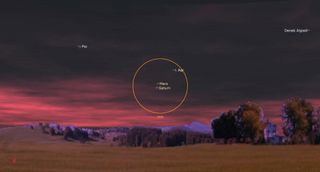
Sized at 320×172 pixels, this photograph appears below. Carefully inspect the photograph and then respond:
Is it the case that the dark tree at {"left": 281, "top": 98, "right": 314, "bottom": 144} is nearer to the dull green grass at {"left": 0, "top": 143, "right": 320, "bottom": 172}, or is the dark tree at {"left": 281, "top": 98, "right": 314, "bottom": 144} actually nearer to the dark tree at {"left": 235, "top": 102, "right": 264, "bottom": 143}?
the dark tree at {"left": 235, "top": 102, "right": 264, "bottom": 143}

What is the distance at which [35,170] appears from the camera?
47156mm

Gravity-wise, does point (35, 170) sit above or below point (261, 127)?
below

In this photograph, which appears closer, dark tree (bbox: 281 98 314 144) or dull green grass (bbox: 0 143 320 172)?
dull green grass (bbox: 0 143 320 172)

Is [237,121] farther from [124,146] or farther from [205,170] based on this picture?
[205,170]

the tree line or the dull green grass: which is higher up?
the tree line

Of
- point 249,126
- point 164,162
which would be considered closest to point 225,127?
point 249,126

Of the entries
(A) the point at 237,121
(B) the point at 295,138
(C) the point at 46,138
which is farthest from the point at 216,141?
(C) the point at 46,138

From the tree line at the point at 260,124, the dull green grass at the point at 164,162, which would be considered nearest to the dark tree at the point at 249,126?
the tree line at the point at 260,124

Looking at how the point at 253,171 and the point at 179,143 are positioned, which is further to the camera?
the point at 179,143

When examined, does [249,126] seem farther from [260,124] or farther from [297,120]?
[297,120]

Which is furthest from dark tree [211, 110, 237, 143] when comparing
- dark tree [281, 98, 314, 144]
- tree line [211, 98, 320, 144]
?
dark tree [281, 98, 314, 144]

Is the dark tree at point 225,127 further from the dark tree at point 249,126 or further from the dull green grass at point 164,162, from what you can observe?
the dull green grass at point 164,162

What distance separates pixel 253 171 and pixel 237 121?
82.8 meters

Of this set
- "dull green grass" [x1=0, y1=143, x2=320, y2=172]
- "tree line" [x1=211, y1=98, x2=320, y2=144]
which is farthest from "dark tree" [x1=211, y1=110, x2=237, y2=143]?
"dull green grass" [x1=0, y1=143, x2=320, y2=172]
